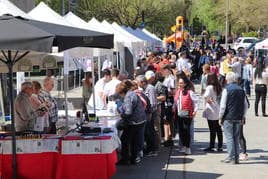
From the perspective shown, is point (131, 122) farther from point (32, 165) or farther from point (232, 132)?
point (32, 165)

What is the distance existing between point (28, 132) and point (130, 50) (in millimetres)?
16675

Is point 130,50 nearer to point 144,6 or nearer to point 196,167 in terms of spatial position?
point 196,167

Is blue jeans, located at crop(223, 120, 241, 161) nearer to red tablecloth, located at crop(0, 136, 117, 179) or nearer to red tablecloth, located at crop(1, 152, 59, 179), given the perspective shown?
red tablecloth, located at crop(0, 136, 117, 179)

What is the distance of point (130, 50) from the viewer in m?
25.2

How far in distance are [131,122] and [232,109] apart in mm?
1826

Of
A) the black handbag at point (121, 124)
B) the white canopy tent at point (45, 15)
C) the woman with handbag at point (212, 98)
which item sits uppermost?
the white canopy tent at point (45, 15)

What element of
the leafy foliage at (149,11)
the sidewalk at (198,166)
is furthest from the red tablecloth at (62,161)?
the leafy foliage at (149,11)

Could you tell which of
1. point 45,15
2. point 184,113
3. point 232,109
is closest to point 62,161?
point 232,109

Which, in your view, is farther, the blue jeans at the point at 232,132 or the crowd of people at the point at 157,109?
the blue jeans at the point at 232,132

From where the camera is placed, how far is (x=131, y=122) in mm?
10391

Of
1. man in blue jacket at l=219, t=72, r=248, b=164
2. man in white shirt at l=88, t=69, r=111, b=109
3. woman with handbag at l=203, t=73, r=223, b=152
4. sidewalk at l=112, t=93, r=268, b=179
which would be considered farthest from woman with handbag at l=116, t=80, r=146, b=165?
man in white shirt at l=88, t=69, r=111, b=109

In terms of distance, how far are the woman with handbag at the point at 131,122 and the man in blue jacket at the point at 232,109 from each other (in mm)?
1471

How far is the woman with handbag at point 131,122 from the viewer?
10234 mm

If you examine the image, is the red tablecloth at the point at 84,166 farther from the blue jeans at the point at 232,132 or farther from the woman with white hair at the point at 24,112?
the blue jeans at the point at 232,132
